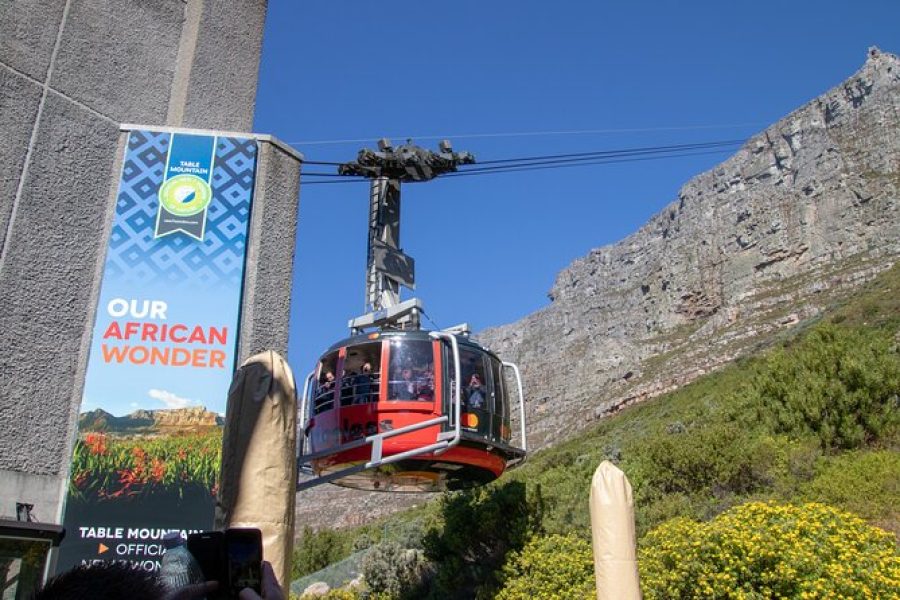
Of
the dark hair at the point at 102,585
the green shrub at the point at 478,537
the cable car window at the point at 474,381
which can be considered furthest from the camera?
the green shrub at the point at 478,537

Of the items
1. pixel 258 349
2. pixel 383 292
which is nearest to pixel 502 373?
pixel 383 292

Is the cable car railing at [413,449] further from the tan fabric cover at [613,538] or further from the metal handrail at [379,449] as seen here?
the tan fabric cover at [613,538]

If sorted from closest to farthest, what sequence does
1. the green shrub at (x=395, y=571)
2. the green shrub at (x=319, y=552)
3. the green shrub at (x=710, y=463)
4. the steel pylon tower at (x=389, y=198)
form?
the steel pylon tower at (x=389, y=198) → the green shrub at (x=710, y=463) → the green shrub at (x=395, y=571) → the green shrub at (x=319, y=552)

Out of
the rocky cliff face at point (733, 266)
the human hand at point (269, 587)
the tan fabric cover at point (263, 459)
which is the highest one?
the rocky cliff face at point (733, 266)

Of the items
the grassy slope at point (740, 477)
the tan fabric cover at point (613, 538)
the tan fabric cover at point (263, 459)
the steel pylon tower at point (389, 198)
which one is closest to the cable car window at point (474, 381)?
the steel pylon tower at point (389, 198)

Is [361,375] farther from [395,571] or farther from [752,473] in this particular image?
[752,473]

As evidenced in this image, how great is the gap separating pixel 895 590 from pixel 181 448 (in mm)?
6298

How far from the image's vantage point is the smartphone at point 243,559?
174cm

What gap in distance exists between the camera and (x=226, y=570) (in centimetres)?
174

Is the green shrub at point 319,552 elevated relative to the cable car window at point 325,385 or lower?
lower

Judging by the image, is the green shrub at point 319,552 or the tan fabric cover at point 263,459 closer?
the tan fabric cover at point 263,459

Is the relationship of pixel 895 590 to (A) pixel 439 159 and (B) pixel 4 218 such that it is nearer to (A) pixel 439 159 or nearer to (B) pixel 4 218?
(A) pixel 439 159

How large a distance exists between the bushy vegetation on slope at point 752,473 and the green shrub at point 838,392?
0.07 ft

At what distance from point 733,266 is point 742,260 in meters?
1.00
